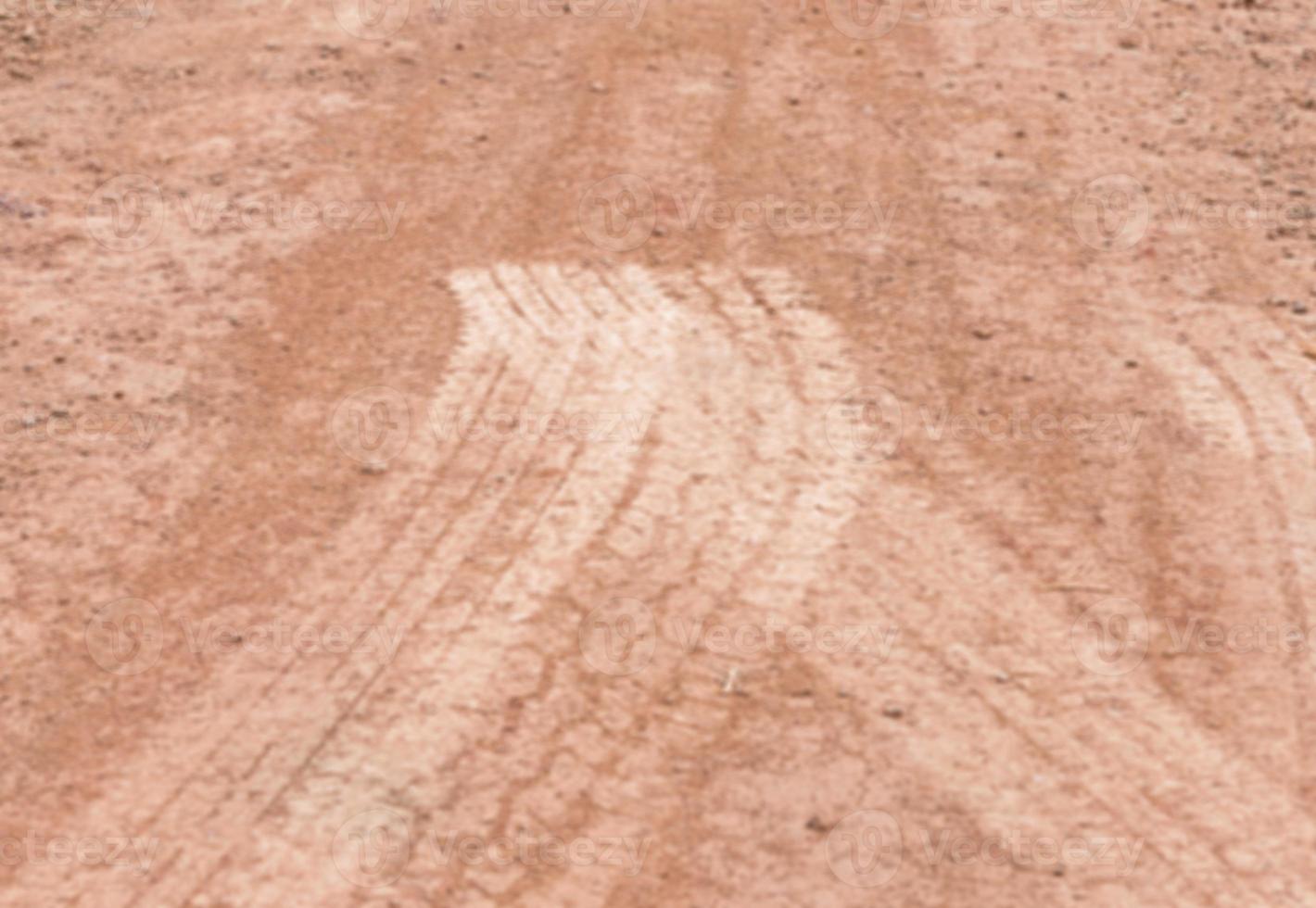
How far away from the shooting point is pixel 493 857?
648 centimetres

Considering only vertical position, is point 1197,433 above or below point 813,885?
above

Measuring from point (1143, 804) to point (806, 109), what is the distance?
20.1ft

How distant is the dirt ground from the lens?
261 inches

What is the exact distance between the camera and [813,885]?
632cm

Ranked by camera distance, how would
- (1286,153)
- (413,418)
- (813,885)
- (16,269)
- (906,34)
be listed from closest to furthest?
(813,885) → (413,418) → (16,269) → (1286,153) → (906,34)

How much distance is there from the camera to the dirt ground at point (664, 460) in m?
6.63

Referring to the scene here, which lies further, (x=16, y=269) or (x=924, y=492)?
(x=16, y=269)

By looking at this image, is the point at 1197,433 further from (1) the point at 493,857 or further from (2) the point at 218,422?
(2) the point at 218,422

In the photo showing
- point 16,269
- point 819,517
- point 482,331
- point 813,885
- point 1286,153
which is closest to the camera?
point 813,885

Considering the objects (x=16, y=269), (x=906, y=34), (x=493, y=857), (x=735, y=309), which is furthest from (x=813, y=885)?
(x=906, y=34)

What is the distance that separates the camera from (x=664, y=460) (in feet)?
27.6

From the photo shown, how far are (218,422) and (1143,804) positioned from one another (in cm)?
475

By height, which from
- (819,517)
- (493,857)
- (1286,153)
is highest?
(1286,153)

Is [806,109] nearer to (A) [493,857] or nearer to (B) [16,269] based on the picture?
(B) [16,269]
